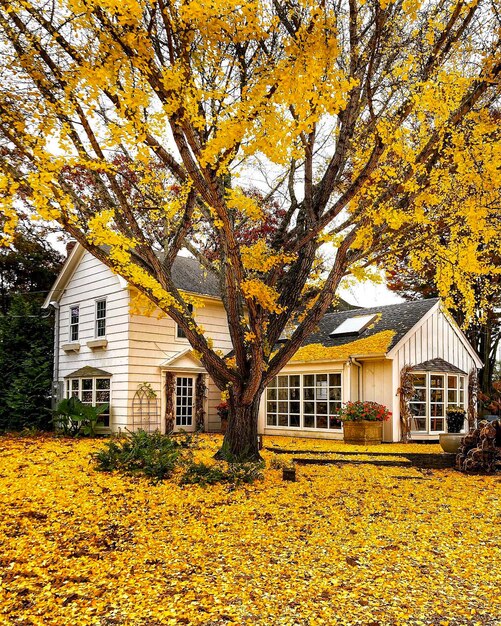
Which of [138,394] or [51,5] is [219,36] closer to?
[51,5]

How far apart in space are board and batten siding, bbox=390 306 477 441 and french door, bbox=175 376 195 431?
5.98 m

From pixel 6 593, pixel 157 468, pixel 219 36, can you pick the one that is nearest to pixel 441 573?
pixel 6 593

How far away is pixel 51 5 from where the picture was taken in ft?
21.8

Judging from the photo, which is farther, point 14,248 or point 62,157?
point 14,248

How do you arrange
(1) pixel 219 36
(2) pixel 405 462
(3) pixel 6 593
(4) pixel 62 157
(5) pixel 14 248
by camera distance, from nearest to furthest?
(3) pixel 6 593 < (1) pixel 219 36 < (4) pixel 62 157 < (2) pixel 405 462 < (5) pixel 14 248

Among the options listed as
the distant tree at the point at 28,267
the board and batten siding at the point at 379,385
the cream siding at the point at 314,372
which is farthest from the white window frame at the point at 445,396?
the distant tree at the point at 28,267

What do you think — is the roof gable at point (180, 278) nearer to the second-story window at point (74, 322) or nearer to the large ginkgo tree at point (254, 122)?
the second-story window at point (74, 322)

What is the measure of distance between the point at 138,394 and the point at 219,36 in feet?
35.1

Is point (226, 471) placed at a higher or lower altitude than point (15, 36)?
lower

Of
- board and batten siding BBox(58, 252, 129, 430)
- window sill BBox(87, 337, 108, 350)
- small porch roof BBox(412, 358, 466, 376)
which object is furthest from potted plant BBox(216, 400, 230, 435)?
small porch roof BBox(412, 358, 466, 376)

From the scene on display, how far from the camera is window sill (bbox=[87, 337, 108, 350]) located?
590 inches

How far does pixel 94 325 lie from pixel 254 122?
11.3 m

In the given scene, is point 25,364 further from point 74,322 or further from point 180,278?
point 180,278

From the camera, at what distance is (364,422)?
42.5 feet
